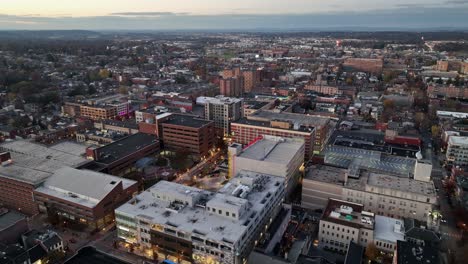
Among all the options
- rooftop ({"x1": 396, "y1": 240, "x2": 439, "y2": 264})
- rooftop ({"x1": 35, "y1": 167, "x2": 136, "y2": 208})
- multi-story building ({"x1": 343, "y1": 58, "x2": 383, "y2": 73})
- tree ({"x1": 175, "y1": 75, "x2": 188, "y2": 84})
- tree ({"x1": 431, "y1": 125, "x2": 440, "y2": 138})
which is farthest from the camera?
multi-story building ({"x1": 343, "y1": 58, "x2": 383, "y2": 73})

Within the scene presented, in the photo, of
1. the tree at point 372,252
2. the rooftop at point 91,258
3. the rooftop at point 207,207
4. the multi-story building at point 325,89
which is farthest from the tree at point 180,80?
the tree at point 372,252

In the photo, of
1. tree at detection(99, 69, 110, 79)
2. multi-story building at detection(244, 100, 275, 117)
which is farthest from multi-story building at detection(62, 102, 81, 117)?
tree at detection(99, 69, 110, 79)

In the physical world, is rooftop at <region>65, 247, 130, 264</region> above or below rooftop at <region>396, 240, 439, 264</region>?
below

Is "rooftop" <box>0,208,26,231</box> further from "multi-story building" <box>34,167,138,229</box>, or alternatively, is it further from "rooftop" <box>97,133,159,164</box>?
"rooftop" <box>97,133,159,164</box>

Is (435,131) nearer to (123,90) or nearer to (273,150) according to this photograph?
(273,150)

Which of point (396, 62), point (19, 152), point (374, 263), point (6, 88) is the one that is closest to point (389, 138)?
point (374, 263)

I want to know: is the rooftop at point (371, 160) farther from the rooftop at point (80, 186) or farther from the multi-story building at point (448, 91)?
the multi-story building at point (448, 91)

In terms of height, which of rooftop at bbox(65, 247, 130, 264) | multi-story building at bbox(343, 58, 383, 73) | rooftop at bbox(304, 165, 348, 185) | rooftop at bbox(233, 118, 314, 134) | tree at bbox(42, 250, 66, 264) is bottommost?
tree at bbox(42, 250, 66, 264)
